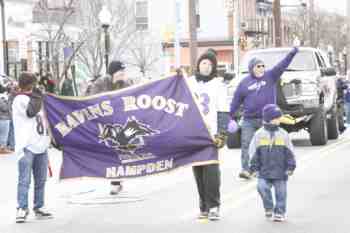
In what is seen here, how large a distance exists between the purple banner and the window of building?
5424 cm

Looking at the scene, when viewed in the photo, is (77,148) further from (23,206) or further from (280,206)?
(280,206)

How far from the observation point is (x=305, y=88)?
19906 mm

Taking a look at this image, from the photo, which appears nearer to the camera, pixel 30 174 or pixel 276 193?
pixel 276 193

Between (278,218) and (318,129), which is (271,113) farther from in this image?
(318,129)

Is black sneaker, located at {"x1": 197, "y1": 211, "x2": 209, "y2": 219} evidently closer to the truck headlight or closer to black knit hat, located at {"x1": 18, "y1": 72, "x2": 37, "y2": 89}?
black knit hat, located at {"x1": 18, "y1": 72, "x2": 37, "y2": 89}

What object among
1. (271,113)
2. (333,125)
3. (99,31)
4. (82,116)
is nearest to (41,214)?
(82,116)

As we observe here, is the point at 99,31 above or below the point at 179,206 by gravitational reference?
above

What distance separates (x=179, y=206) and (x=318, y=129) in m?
9.38

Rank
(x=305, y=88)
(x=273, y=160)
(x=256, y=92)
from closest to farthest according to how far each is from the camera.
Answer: (x=273, y=160) → (x=256, y=92) → (x=305, y=88)

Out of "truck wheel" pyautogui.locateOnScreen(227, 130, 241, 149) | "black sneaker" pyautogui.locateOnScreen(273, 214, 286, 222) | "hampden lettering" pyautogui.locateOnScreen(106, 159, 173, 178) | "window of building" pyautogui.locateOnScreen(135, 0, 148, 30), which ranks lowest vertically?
"black sneaker" pyautogui.locateOnScreen(273, 214, 286, 222)

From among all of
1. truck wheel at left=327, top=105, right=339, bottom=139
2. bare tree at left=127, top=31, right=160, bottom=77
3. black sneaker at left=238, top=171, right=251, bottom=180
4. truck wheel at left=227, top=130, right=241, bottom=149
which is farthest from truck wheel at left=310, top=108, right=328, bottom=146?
bare tree at left=127, top=31, right=160, bottom=77

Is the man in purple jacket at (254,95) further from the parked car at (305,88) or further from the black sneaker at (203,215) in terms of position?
the parked car at (305,88)

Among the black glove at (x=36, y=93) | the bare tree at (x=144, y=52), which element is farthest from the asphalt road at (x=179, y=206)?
the bare tree at (x=144, y=52)

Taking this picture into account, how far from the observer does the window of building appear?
212ft
